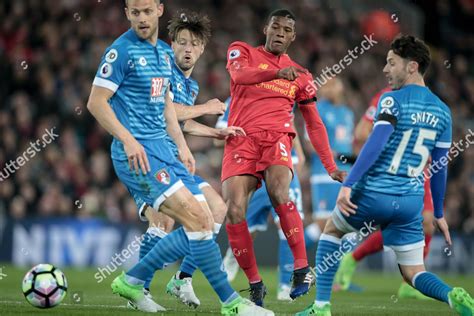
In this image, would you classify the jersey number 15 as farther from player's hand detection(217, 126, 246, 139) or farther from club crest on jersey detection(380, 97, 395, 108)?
player's hand detection(217, 126, 246, 139)

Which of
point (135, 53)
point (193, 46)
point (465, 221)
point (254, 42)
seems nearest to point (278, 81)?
point (193, 46)

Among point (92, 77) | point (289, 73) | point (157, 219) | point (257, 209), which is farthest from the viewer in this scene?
point (92, 77)

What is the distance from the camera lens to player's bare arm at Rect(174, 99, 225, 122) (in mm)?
7902

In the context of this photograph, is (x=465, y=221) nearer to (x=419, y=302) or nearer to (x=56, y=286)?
(x=419, y=302)

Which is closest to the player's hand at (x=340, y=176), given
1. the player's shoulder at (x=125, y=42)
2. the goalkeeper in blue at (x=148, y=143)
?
the goalkeeper in blue at (x=148, y=143)

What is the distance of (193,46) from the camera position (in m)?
8.98

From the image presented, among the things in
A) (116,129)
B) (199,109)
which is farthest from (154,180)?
(199,109)

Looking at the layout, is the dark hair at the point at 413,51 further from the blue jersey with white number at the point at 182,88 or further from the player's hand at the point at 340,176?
the blue jersey with white number at the point at 182,88

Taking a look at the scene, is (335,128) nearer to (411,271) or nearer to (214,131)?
(214,131)

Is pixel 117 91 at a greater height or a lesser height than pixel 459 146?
greater

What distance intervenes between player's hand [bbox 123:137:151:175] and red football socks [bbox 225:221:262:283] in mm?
1759

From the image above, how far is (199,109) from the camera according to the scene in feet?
26.6

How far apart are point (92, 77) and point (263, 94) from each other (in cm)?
1026

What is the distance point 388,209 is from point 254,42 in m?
14.6
